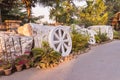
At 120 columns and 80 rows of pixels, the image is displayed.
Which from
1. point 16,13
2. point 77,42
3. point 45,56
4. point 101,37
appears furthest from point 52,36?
point 16,13

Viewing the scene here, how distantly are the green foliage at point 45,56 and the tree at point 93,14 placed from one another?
10.1 metres

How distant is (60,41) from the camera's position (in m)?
7.18

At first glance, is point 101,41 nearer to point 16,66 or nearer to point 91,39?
point 91,39

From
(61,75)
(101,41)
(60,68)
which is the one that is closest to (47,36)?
(60,68)

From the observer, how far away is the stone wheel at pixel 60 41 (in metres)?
6.80

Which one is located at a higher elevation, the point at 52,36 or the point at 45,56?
the point at 52,36

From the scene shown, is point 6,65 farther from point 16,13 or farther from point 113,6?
point 113,6

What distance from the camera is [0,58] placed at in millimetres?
6109

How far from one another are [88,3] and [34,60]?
36.7 ft

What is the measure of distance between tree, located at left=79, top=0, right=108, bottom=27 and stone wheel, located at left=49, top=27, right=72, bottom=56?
28.9 ft

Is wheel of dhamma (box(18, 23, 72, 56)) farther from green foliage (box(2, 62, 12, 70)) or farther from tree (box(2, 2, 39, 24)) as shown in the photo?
tree (box(2, 2, 39, 24))

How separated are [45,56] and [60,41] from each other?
117 centimetres

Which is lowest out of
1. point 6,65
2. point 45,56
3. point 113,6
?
point 6,65

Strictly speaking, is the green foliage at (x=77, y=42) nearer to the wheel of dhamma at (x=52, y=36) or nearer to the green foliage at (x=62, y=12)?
the wheel of dhamma at (x=52, y=36)
